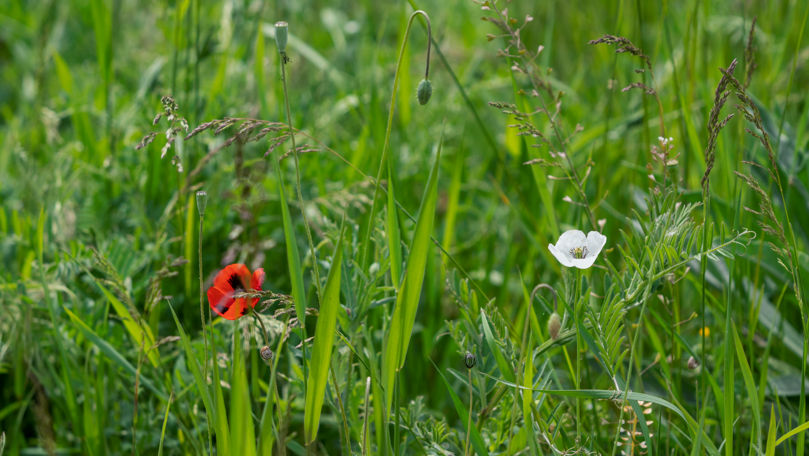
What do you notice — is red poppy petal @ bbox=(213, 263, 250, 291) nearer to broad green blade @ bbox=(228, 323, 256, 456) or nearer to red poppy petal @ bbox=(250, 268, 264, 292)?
red poppy petal @ bbox=(250, 268, 264, 292)

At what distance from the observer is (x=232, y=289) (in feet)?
4.08

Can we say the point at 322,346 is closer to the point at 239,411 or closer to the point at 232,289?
the point at 239,411

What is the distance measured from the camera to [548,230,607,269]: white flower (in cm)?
110

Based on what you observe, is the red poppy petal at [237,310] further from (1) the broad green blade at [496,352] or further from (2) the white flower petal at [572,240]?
(2) the white flower petal at [572,240]

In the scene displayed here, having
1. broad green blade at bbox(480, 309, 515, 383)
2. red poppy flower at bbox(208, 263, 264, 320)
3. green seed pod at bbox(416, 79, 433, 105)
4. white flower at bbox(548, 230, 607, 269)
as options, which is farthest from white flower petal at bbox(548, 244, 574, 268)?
red poppy flower at bbox(208, 263, 264, 320)

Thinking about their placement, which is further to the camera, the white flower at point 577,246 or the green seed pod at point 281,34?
the white flower at point 577,246

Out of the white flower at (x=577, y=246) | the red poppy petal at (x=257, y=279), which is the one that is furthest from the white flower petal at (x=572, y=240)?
the red poppy petal at (x=257, y=279)

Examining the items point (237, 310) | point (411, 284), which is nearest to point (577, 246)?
point (411, 284)

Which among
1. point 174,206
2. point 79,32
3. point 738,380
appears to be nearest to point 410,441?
point 738,380

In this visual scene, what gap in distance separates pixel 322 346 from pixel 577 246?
0.43 m

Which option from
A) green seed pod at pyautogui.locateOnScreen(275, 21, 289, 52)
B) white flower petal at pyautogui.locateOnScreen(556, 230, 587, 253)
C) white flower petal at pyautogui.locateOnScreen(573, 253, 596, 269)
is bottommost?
white flower petal at pyautogui.locateOnScreen(556, 230, 587, 253)

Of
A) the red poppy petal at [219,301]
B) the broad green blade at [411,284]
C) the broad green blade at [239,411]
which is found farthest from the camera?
the red poppy petal at [219,301]

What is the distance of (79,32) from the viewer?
3311 mm

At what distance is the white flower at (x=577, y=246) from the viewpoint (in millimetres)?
1096
